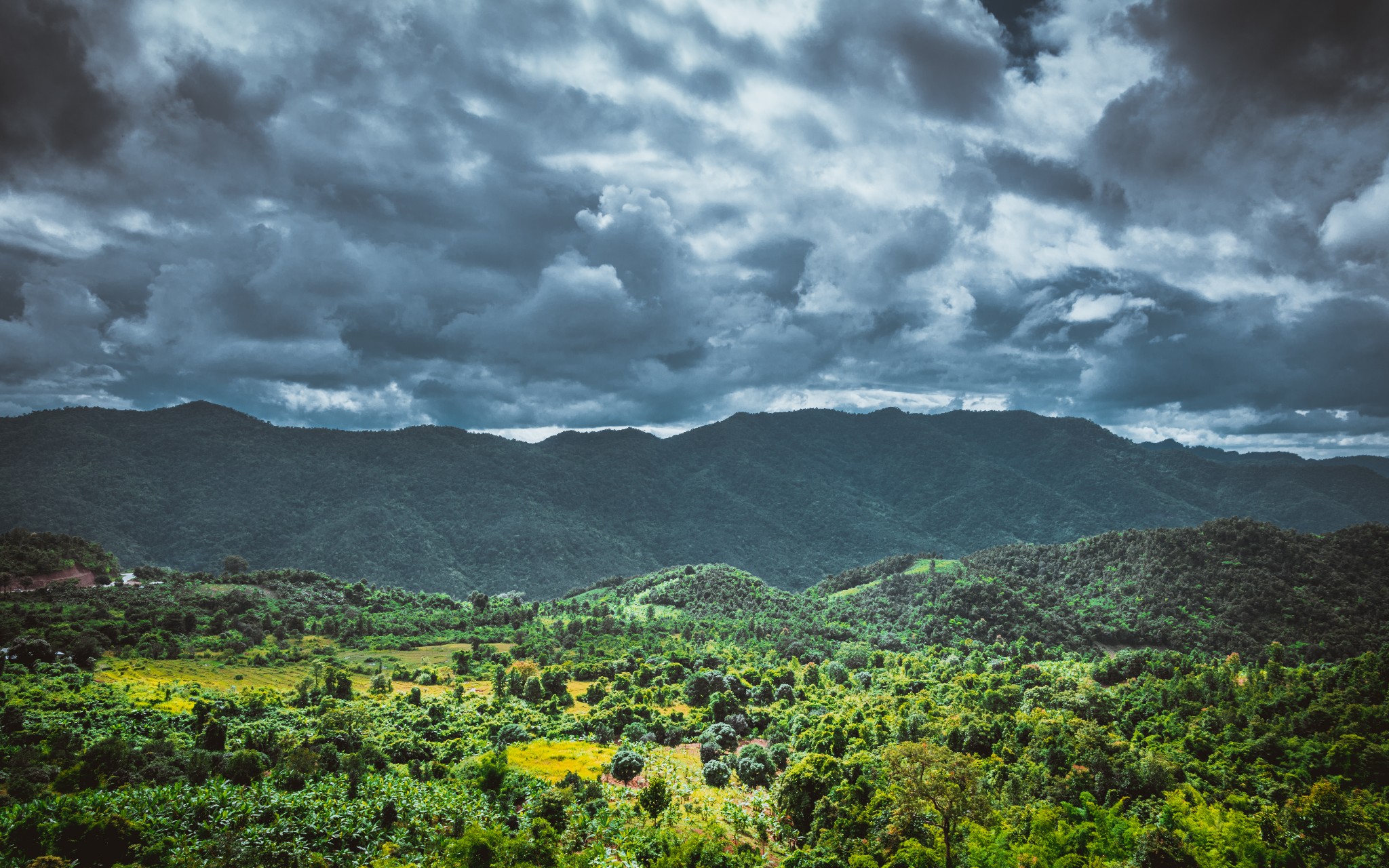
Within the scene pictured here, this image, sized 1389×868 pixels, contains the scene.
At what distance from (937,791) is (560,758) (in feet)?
122

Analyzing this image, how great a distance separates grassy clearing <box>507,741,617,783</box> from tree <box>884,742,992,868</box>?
28.1m

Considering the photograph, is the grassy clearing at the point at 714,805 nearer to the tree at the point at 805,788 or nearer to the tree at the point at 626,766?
the tree at the point at 626,766

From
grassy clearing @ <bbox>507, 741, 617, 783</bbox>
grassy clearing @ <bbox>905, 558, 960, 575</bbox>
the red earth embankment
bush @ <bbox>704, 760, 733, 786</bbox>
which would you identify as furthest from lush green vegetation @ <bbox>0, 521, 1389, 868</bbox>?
grassy clearing @ <bbox>905, 558, 960, 575</bbox>

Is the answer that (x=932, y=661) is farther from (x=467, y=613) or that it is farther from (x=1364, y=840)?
(x=467, y=613)

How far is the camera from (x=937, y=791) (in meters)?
44.1

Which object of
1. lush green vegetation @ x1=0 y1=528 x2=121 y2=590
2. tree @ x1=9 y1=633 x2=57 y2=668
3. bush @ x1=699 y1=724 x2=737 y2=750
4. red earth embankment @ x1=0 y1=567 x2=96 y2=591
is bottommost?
bush @ x1=699 y1=724 x2=737 y2=750

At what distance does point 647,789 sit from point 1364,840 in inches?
1892

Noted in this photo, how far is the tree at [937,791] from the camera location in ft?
145

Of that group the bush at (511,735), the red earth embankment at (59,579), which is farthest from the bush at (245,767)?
the red earth embankment at (59,579)

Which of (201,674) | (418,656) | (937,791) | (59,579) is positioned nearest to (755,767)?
(937,791)

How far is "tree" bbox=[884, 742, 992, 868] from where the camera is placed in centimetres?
4422

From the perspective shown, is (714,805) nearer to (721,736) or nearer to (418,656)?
(721,736)

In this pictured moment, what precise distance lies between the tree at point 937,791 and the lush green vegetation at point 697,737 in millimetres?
232

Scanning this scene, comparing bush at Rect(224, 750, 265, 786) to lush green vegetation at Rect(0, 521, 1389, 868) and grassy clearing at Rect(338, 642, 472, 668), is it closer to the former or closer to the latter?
lush green vegetation at Rect(0, 521, 1389, 868)
